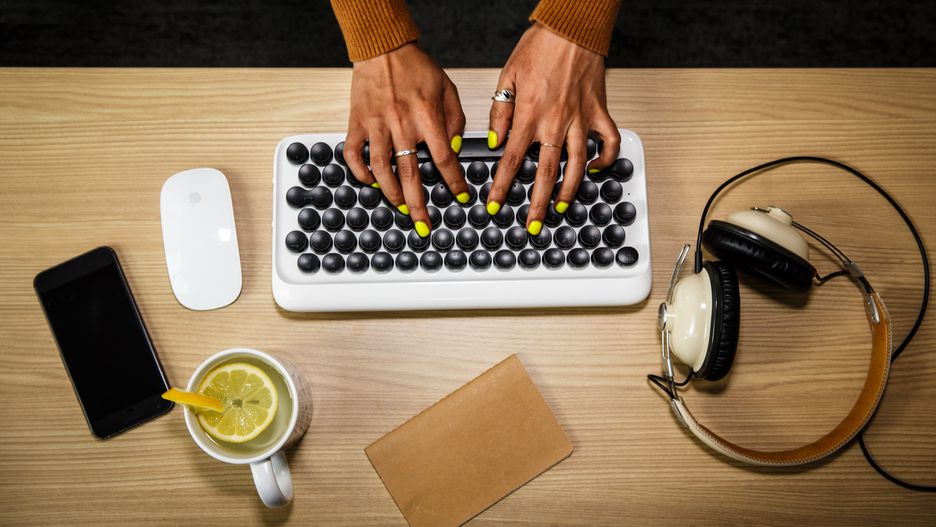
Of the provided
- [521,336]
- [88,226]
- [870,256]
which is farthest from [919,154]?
[88,226]

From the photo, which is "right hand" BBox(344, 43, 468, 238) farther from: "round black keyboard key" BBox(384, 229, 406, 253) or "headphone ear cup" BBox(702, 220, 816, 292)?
"headphone ear cup" BBox(702, 220, 816, 292)

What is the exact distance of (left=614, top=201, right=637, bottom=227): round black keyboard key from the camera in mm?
598

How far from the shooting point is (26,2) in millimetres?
1203

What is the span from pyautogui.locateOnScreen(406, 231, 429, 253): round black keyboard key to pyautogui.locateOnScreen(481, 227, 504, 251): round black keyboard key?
6 cm

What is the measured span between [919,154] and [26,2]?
65.1 inches

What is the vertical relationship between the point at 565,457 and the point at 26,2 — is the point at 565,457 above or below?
below

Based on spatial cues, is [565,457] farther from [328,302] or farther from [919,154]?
[919,154]

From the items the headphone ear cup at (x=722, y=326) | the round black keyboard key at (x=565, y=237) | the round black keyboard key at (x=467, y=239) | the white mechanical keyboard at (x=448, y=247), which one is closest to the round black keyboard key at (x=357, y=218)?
the white mechanical keyboard at (x=448, y=247)

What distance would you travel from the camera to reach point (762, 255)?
22.3 inches

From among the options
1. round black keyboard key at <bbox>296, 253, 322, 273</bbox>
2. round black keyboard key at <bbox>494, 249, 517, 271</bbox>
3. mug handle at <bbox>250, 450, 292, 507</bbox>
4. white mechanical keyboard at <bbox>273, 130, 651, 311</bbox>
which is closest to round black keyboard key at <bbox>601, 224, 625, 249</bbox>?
white mechanical keyboard at <bbox>273, 130, 651, 311</bbox>

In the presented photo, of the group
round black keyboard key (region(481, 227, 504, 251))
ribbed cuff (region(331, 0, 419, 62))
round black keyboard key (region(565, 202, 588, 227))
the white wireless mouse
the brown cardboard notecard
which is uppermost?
ribbed cuff (region(331, 0, 419, 62))

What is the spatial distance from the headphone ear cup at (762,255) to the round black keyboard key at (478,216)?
0.24 m

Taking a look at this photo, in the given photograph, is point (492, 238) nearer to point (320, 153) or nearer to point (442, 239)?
point (442, 239)

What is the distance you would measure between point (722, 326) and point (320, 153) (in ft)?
1.50
